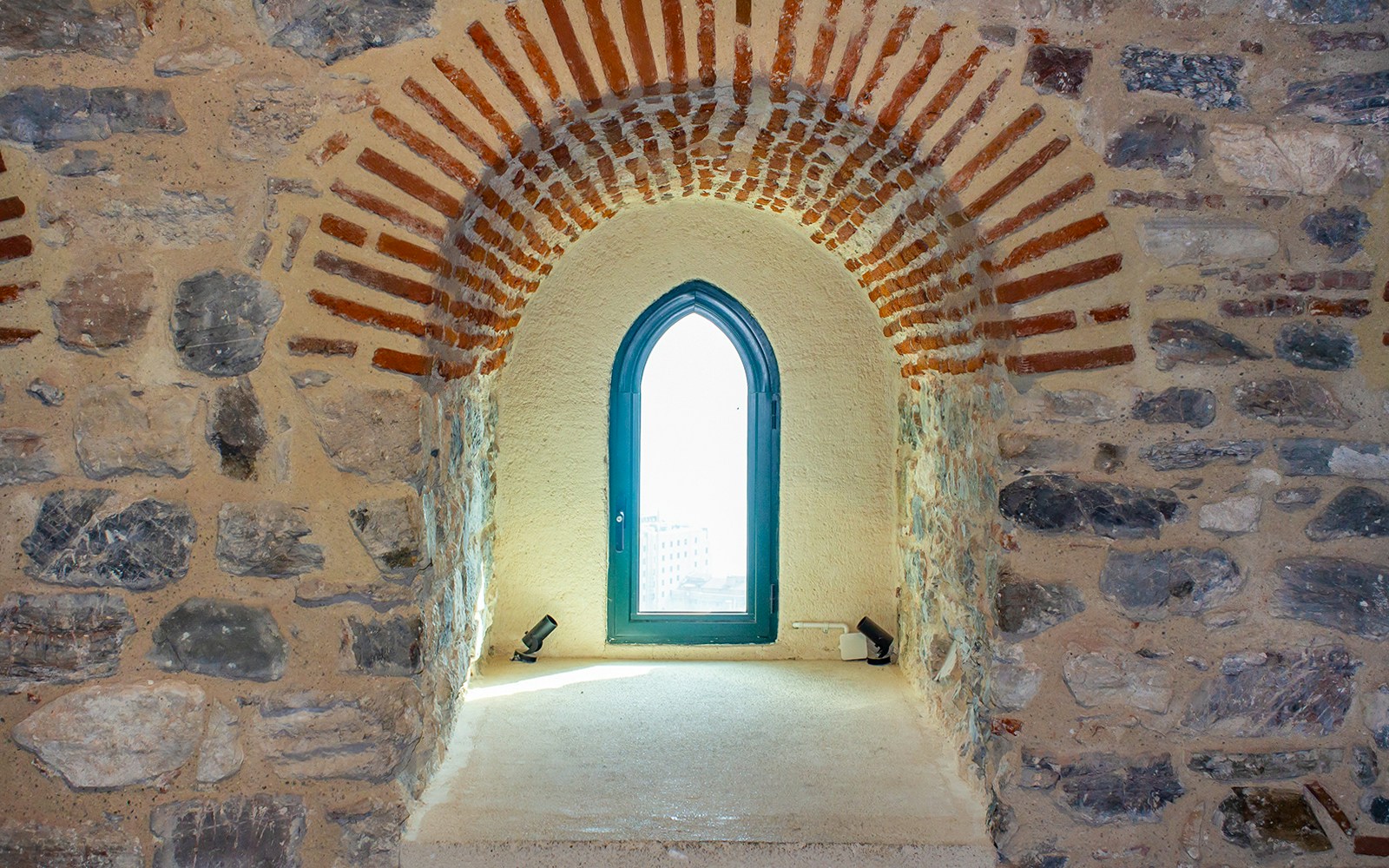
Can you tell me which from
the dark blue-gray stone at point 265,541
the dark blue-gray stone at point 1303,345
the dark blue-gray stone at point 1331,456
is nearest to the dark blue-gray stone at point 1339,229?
the dark blue-gray stone at point 1303,345

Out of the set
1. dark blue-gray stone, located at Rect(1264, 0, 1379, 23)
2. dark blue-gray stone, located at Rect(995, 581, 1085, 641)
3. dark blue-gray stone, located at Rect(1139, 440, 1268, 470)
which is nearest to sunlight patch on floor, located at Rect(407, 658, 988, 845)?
dark blue-gray stone, located at Rect(995, 581, 1085, 641)

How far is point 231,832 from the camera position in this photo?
2352mm

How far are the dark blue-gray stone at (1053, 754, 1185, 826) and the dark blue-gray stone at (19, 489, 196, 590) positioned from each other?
7.48 ft

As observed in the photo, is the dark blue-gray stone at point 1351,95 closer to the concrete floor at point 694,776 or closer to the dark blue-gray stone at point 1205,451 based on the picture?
the dark blue-gray stone at point 1205,451

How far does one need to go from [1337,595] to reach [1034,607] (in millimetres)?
755

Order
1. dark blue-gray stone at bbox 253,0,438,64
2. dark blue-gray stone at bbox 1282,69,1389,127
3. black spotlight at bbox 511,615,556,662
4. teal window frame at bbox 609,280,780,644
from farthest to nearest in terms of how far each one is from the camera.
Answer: teal window frame at bbox 609,280,780,644 → black spotlight at bbox 511,615,556,662 → dark blue-gray stone at bbox 1282,69,1389,127 → dark blue-gray stone at bbox 253,0,438,64

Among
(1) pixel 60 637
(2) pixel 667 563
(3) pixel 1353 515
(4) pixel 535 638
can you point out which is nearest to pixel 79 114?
(1) pixel 60 637

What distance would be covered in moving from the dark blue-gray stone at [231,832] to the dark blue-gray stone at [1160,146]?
258cm

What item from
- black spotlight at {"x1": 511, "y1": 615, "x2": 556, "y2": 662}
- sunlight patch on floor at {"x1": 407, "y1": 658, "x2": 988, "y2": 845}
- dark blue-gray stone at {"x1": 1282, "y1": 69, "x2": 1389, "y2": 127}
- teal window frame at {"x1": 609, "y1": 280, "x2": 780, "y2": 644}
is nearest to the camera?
dark blue-gray stone at {"x1": 1282, "y1": 69, "x2": 1389, "y2": 127}

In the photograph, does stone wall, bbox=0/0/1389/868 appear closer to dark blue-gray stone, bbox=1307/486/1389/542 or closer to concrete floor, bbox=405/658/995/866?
dark blue-gray stone, bbox=1307/486/1389/542

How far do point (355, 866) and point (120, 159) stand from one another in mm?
1819

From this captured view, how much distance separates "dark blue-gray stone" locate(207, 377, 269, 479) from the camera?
2299mm

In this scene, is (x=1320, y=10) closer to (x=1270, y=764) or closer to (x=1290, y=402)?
(x=1290, y=402)

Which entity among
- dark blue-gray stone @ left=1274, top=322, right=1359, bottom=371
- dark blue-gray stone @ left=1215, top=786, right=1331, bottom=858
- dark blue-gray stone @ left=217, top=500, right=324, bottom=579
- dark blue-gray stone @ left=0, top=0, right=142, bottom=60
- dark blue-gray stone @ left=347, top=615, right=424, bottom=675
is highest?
dark blue-gray stone @ left=0, top=0, right=142, bottom=60
